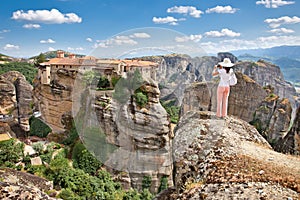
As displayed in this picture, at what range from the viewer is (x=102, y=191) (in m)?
A: 11.4

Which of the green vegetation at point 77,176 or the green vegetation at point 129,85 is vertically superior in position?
the green vegetation at point 129,85

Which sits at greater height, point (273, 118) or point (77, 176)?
point (273, 118)

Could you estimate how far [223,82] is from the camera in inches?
136

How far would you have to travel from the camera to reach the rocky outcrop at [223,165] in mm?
2590

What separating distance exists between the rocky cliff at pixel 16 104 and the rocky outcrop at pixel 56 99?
2082 mm

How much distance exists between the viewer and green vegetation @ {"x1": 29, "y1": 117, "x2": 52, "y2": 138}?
18.9 metres

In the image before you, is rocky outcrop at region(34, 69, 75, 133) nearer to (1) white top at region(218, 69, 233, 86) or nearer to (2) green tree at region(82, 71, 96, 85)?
(2) green tree at region(82, 71, 96, 85)

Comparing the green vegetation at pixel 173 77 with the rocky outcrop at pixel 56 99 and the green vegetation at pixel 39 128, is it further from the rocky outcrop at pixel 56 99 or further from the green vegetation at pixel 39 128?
the green vegetation at pixel 39 128

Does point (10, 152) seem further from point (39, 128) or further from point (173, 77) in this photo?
point (173, 77)

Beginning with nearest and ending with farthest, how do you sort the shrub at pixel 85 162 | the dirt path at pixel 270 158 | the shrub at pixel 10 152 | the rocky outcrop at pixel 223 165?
the rocky outcrop at pixel 223 165
the dirt path at pixel 270 158
the shrub at pixel 10 152
the shrub at pixel 85 162

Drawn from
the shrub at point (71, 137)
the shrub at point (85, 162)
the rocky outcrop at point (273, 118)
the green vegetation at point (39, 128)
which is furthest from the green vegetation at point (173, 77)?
the rocky outcrop at point (273, 118)

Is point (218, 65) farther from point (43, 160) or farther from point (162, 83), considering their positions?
point (43, 160)

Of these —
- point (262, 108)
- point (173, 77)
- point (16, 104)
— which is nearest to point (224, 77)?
point (173, 77)

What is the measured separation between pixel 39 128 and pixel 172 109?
17467mm
